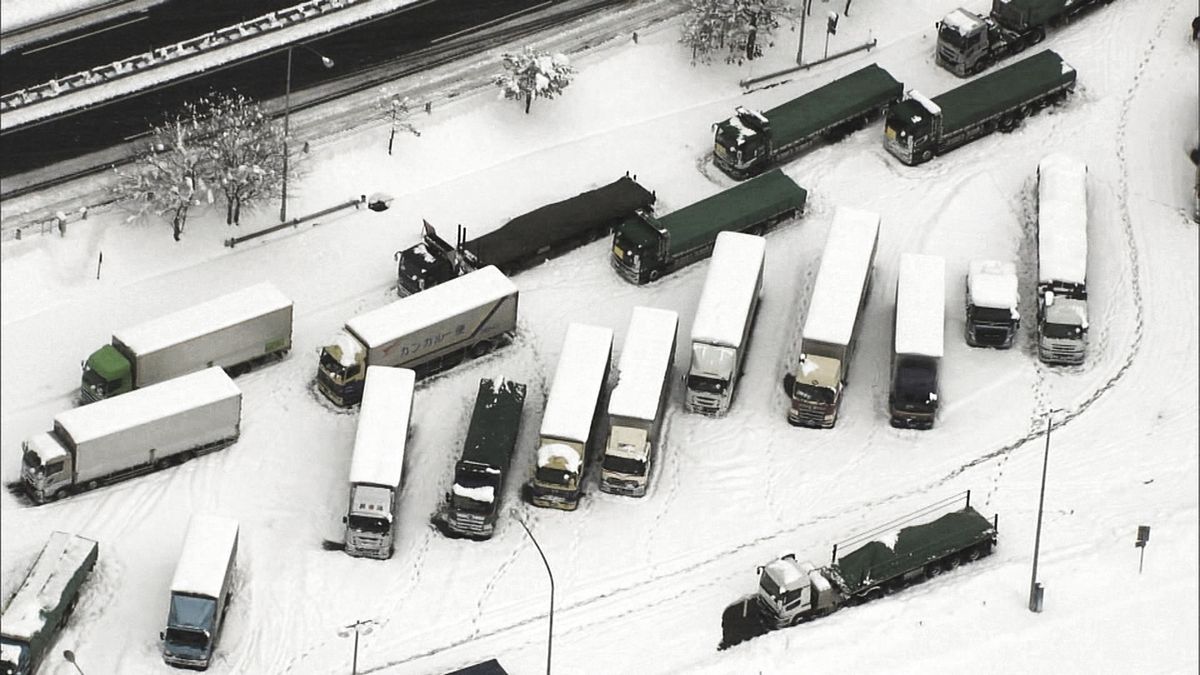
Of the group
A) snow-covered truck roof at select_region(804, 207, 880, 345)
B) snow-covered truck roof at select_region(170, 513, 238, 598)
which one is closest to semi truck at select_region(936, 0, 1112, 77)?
snow-covered truck roof at select_region(804, 207, 880, 345)

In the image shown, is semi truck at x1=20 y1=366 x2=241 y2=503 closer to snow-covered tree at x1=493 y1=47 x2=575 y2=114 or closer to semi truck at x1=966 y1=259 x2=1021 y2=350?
snow-covered tree at x1=493 y1=47 x2=575 y2=114

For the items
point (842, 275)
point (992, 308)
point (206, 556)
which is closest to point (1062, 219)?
point (992, 308)

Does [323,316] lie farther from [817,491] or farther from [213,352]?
[817,491]

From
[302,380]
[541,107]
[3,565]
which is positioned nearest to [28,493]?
[3,565]

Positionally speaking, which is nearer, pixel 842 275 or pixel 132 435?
pixel 132 435

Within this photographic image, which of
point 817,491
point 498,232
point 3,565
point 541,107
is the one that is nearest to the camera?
point 3,565

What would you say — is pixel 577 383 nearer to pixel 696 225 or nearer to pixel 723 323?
pixel 723 323
